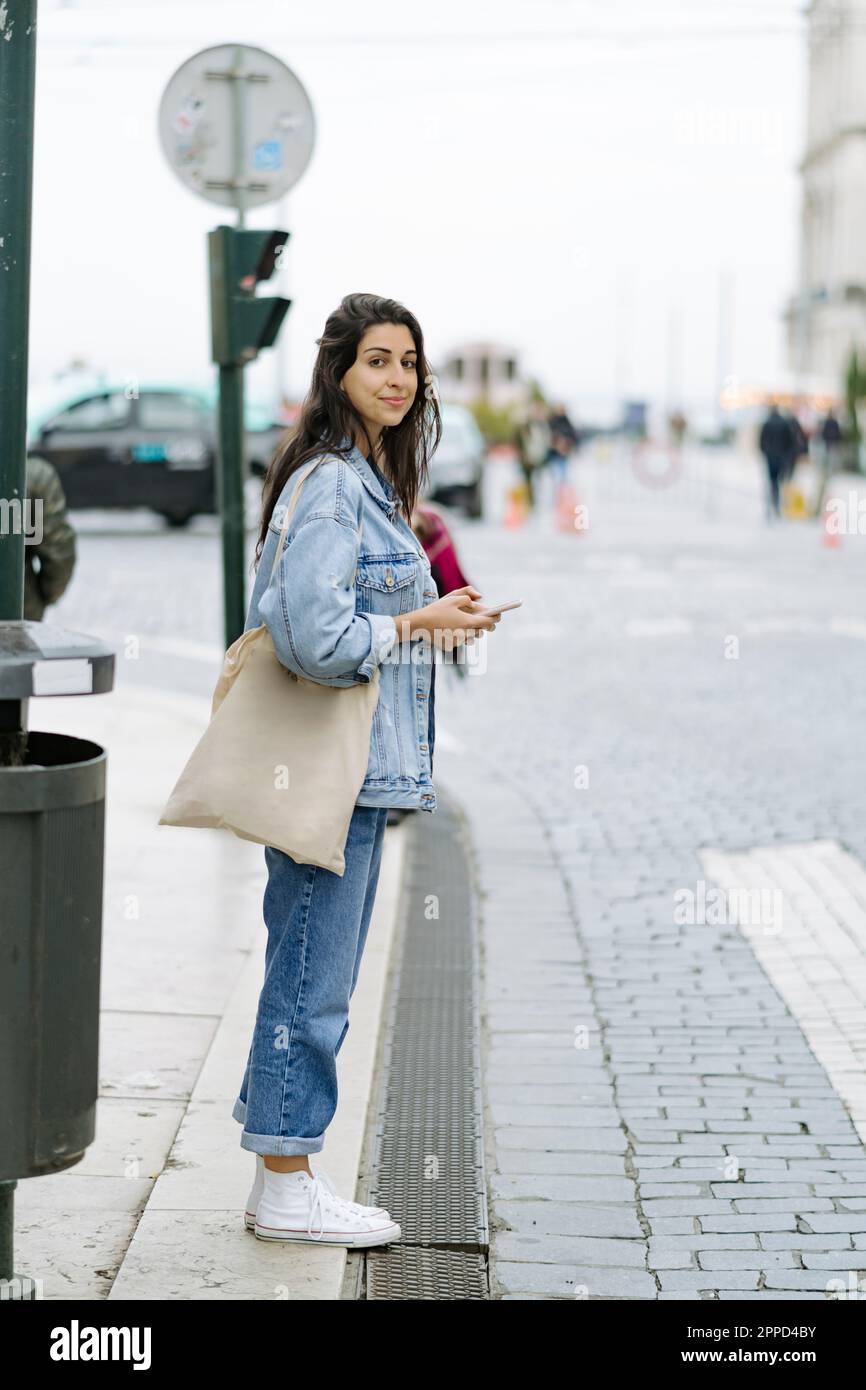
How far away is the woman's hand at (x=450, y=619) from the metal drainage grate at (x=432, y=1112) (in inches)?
47.5

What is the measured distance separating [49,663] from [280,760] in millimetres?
625

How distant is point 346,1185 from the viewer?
4188mm

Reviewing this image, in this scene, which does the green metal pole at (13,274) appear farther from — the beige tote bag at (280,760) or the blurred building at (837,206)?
the blurred building at (837,206)

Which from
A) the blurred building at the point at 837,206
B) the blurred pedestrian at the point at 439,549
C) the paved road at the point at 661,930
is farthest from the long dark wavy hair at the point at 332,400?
the blurred building at the point at 837,206

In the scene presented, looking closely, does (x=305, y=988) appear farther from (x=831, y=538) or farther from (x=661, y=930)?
(x=831, y=538)

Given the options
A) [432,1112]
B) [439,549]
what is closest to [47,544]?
[439,549]

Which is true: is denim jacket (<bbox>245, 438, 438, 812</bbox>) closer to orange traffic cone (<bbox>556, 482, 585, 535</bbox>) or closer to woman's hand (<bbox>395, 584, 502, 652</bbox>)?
woman's hand (<bbox>395, 584, 502, 652</bbox>)

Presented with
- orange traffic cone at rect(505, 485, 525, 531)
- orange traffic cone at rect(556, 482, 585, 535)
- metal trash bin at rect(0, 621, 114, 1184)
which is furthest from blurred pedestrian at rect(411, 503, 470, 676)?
orange traffic cone at rect(505, 485, 525, 531)

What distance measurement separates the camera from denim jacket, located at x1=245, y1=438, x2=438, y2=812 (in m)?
3.47

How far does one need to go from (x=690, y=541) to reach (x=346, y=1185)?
22102 millimetres

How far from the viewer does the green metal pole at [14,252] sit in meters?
3.37

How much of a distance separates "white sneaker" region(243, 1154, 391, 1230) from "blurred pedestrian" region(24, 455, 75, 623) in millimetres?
3034
